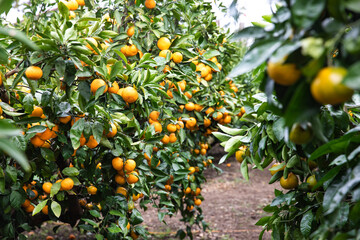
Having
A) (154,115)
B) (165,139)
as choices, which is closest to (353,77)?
(154,115)

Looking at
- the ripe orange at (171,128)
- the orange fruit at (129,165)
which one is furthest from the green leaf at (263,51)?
the ripe orange at (171,128)

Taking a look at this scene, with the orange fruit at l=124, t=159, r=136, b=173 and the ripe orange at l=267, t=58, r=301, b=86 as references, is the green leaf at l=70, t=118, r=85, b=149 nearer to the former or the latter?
the orange fruit at l=124, t=159, r=136, b=173

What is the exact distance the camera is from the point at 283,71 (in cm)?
44

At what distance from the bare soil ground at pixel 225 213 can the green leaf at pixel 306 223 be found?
2.54m

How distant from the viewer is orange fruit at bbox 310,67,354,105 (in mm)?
400

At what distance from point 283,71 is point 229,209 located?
171 inches

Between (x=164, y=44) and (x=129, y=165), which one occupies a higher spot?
(x=164, y=44)

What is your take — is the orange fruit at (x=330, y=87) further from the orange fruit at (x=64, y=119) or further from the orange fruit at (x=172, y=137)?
the orange fruit at (x=172, y=137)

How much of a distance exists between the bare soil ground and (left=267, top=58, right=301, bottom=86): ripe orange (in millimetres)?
3326

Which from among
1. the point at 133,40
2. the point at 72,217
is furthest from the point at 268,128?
the point at 72,217

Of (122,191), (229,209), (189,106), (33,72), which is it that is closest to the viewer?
(33,72)

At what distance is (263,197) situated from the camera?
196 inches

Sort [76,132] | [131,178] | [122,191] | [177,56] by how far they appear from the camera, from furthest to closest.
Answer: [177,56] < [122,191] < [131,178] < [76,132]

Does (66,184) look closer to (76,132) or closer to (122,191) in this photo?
(76,132)
